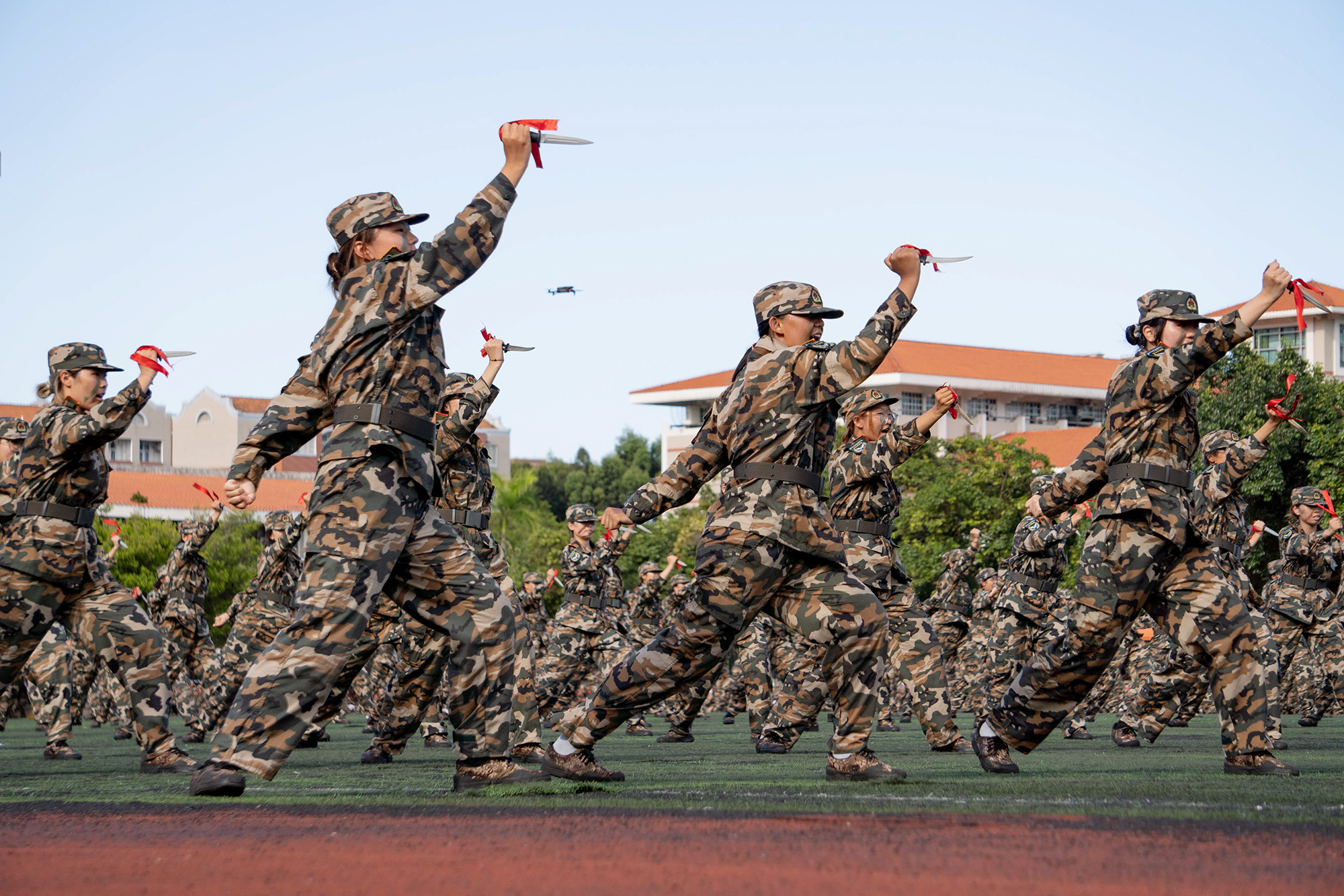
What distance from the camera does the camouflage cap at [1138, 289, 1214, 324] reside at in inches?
294

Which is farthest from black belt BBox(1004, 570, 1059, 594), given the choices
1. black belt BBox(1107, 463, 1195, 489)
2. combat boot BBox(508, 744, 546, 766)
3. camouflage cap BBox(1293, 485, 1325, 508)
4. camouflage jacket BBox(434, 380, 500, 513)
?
combat boot BBox(508, 744, 546, 766)

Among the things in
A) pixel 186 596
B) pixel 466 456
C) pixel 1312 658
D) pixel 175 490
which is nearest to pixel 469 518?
pixel 466 456

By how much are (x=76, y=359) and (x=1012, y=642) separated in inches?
336

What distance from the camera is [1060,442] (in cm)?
5597

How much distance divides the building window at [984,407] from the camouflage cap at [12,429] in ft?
201

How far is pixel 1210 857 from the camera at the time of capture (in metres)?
4.07

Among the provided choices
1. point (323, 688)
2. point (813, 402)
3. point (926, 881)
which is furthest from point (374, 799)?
point (926, 881)

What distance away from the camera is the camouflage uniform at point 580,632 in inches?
545

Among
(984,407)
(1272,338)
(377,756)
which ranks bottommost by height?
(377,756)

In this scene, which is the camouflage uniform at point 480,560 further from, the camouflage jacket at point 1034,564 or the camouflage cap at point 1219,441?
the camouflage cap at point 1219,441

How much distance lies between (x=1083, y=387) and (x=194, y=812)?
72.0m

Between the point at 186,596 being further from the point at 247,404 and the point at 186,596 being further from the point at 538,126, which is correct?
the point at 247,404

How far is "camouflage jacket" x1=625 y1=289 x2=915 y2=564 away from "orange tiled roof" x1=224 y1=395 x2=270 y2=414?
81.7 m

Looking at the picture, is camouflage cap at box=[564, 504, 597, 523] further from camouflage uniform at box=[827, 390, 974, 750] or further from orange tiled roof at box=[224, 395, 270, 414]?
orange tiled roof at box=[224, 395, 270, 414]
